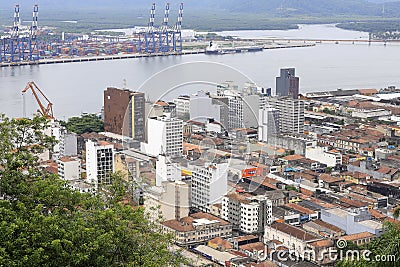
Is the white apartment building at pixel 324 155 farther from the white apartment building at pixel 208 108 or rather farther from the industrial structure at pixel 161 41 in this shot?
the industrial structure at pixel 161 41

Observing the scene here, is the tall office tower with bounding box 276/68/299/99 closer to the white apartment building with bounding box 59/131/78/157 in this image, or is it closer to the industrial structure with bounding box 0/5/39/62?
the white apartment building with bounding box 59/131/78/157

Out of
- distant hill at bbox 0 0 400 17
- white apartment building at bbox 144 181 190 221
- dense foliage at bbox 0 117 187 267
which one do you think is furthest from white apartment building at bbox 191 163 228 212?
distant hill at bbox 0 0 400 17

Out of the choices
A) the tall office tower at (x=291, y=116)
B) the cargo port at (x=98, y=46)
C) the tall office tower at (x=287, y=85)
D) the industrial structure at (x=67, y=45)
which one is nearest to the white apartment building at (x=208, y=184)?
the tall office tower at (x=291, y=116)

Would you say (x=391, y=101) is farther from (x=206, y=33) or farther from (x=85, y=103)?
(x=206, y=33)

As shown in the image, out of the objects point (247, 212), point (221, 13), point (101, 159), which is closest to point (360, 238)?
point (247, 212)

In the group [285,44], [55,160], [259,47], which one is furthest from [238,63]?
[55,160]
